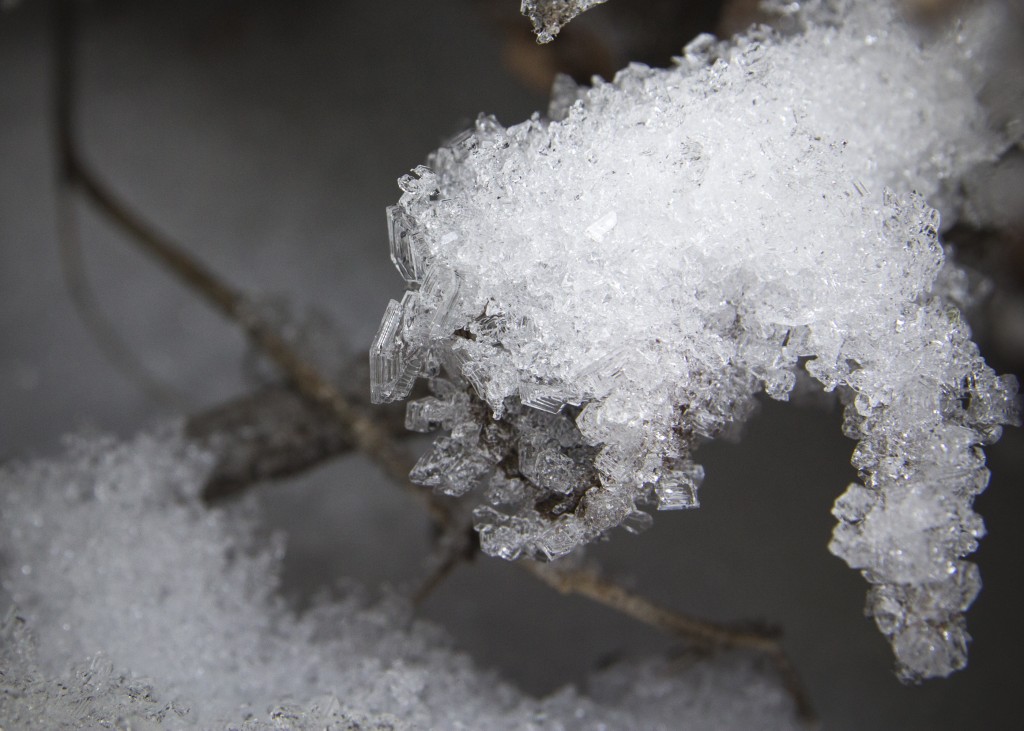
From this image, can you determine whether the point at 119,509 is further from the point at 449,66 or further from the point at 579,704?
the point at 449,66

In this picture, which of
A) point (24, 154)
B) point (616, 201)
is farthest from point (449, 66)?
point (616, 201)

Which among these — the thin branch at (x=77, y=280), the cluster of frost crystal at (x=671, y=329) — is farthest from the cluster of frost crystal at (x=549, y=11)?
the thin branch at (x=77, y=280)

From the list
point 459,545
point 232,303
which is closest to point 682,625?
point 459,545

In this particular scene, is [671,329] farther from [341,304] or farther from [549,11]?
[341,304]

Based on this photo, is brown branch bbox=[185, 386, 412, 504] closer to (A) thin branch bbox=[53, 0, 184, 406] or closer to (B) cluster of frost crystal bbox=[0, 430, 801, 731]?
(B) cluster of frost crystal bbox=[0, 430, 801, 731]

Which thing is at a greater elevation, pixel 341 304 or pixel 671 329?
pixel 671 329

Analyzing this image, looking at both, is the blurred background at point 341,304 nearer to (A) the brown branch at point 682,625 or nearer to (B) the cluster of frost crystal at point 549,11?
(A) the brown branch at point 682,625
